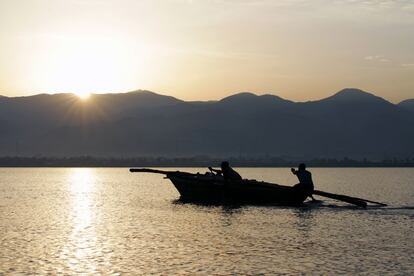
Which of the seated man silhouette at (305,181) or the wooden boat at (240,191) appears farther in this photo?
the wooden boat at (240,191)

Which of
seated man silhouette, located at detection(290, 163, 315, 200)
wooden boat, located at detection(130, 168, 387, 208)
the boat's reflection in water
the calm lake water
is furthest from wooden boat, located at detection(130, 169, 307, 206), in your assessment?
the boat's reflection in water

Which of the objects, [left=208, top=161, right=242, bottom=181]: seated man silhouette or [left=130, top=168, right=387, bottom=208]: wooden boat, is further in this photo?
[left=208, top=161, right=242, bottom=181]: seated man silhouette

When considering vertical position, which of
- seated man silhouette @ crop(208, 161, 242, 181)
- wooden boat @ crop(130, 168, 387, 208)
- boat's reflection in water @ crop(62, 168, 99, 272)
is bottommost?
boat's reflection in water @ crop(62, 168, 99, 272)

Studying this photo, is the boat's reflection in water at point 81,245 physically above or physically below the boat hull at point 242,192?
below

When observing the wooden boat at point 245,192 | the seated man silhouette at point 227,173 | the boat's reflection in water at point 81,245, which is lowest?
the boat's reflection in water at point 81,245

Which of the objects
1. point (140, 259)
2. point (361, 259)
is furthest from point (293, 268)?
point (140, 259)

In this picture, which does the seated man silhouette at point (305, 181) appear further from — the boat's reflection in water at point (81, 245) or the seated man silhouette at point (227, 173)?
the boat's reflection in water at point (81, 245)

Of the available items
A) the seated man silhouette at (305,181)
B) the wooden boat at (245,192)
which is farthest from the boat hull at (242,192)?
the seated man silhouette at (305,181)

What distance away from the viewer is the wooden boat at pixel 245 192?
172 feet

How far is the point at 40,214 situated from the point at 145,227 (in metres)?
16.1

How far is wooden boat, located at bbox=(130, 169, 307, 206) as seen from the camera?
52.9 m

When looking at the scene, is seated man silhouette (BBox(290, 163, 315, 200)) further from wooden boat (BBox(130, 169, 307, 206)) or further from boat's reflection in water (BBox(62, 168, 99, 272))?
boat's reflection in water (BBox(62, 168, 99, 272))

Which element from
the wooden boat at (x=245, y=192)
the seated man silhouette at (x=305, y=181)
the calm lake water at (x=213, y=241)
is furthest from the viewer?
the wooden boat at (x=245, y=192)

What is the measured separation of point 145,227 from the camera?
4303 centimetres
